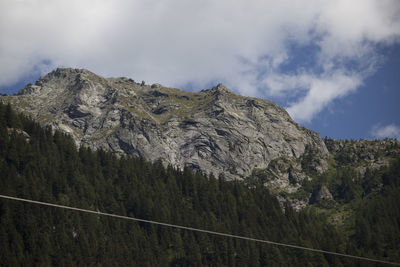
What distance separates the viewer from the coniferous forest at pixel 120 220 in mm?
123000

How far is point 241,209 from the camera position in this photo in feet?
626

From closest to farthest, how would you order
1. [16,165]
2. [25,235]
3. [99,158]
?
[25,235] → [16,165] → [99,158]

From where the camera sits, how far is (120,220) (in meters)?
Answer: 149

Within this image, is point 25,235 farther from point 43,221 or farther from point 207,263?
point 207,263

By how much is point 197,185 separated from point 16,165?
75.5 metres

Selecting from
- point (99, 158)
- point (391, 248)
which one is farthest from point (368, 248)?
point (99, 158)

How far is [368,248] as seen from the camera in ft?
652

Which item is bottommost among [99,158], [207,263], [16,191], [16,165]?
[207,263]

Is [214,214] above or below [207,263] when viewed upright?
above

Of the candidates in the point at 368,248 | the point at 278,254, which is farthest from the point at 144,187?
the point at 368,248

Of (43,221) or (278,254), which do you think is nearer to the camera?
(43,221)

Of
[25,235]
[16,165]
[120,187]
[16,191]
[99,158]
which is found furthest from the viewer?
[99,158]

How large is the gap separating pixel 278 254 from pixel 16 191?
84566 mm

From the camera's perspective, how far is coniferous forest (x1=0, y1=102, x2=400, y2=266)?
12300 cm
